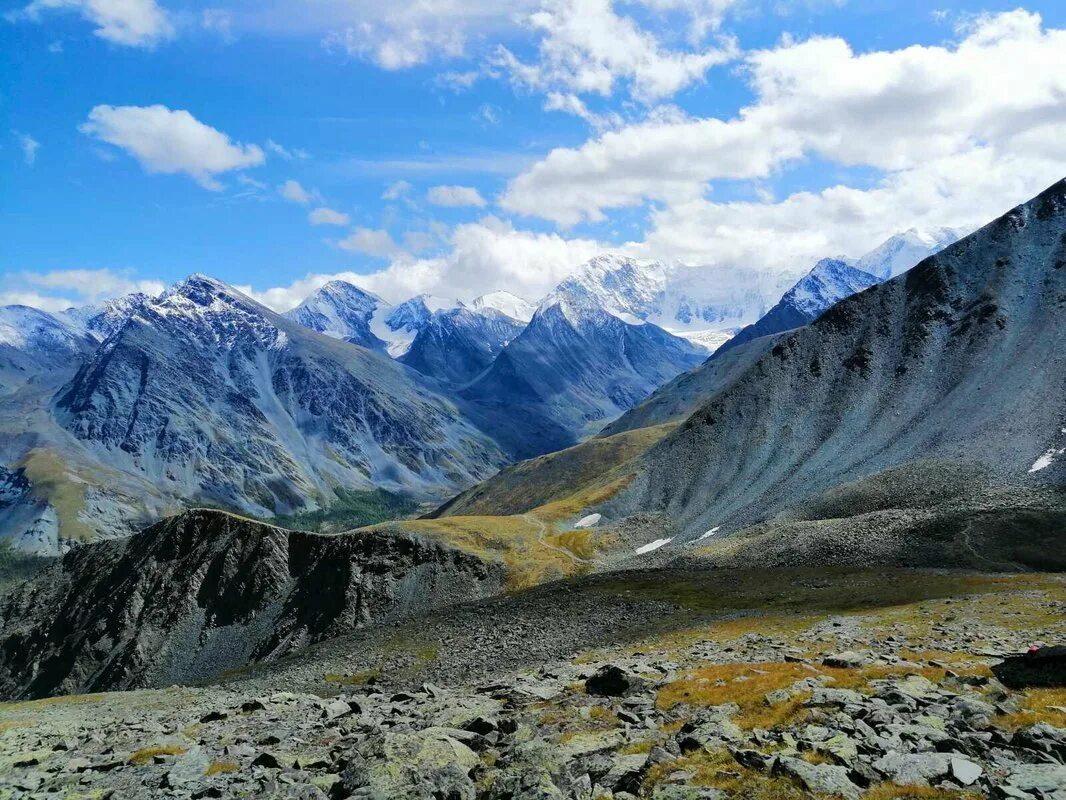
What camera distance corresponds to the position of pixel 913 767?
19047mm

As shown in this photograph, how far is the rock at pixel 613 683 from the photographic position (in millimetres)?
35125

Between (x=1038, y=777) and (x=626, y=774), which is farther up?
(x=1038, y=777)

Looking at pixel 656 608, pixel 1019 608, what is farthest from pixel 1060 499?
pixel 656 608

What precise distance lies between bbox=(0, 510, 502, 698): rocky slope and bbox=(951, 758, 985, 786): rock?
326 ft

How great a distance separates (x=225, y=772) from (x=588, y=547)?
109011 mm

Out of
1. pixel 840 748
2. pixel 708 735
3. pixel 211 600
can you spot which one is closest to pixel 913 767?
pixel 840 748

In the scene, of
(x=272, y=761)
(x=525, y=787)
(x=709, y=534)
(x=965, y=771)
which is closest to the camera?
(x=965, y=771)

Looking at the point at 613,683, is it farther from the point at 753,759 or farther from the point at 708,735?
the point at 753,759

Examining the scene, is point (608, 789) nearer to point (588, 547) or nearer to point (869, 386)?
point (588, 547)

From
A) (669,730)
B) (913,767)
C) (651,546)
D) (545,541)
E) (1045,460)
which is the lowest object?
(651,546)

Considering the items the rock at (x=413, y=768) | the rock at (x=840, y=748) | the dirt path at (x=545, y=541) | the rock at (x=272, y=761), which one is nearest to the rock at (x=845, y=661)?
the rock at (x=840, y=748)

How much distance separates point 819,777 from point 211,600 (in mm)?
124878

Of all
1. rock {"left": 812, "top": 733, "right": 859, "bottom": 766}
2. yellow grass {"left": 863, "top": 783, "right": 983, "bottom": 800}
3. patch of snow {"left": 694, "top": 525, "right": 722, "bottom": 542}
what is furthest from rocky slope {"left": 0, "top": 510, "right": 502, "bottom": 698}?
yellow grass {"left": 863, "top": 783, "right": 983, "bottom": 800}

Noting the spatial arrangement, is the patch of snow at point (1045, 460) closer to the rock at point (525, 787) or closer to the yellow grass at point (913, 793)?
the yellow grass at point (913, 793)
